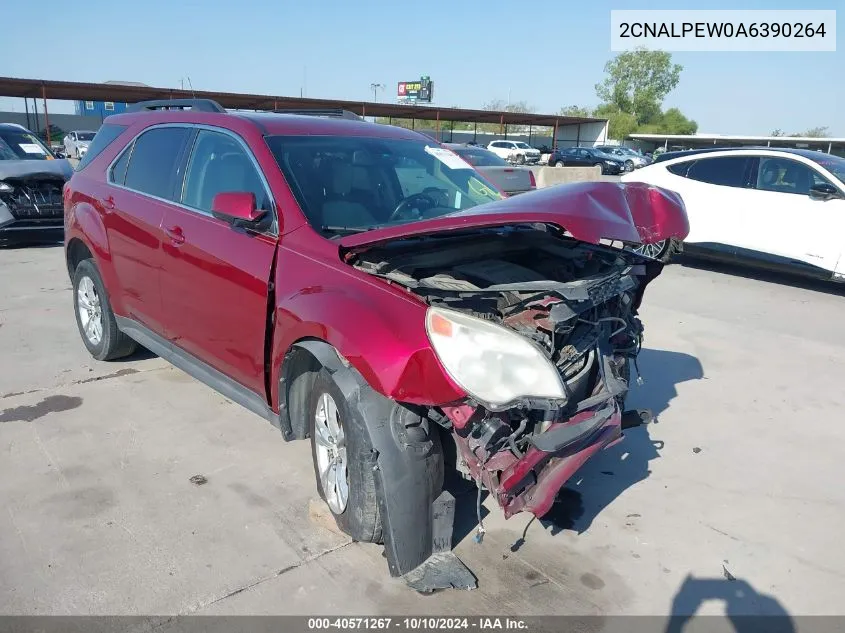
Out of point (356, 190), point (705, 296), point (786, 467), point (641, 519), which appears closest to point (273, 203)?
point (356, 190)

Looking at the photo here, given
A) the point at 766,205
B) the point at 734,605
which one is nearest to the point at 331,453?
the point at 734,605

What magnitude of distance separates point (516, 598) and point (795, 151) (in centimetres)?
856

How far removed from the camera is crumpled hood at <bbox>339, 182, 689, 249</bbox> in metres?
2.63

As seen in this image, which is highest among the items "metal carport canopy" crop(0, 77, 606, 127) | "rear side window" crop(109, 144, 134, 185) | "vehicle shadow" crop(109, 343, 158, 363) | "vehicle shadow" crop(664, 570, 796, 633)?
"metal carport canopy" crop(0, 77, 606, 127)

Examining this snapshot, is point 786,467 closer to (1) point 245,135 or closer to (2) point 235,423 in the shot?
(2) point 235,423

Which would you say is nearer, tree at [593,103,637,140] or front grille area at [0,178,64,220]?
front grille area at [0,178,64,220]

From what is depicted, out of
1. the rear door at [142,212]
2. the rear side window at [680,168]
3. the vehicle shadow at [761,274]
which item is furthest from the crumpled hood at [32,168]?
the vehicle shadow at [761,274]

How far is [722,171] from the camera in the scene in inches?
376

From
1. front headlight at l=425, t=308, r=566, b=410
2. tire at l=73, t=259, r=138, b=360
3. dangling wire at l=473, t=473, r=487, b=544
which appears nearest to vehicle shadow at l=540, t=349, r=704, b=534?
dangling wire at l=473, t=473, r=487, b=544

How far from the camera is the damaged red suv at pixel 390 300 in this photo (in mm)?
2588

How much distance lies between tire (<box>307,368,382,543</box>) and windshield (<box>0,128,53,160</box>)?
Answer: 992cm

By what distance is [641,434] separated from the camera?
14.4 feet

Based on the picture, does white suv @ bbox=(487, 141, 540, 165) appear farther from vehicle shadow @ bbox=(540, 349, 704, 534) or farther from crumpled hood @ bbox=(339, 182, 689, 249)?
crumpled hood @ bbox=(339, 182, 689, 249)

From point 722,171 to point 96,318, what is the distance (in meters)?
8.37
